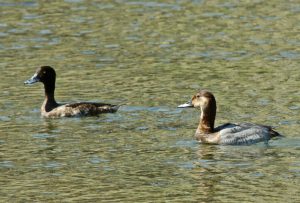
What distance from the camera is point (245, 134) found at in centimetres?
1992

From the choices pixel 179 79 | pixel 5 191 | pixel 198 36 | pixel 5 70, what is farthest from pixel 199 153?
pixel 198 36

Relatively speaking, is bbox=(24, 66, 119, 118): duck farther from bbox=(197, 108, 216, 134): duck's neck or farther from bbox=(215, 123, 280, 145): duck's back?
bbox=(215, 123, 280, 145): duck's back

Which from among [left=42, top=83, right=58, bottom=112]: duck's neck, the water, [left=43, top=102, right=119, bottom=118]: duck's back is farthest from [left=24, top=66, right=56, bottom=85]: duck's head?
[left=43, top=102, right=119, bottom=118]: duck's back

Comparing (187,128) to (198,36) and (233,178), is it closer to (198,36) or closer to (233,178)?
(233,178)

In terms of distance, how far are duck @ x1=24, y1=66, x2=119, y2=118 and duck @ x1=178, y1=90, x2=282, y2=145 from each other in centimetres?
244

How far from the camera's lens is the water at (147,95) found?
1706cm

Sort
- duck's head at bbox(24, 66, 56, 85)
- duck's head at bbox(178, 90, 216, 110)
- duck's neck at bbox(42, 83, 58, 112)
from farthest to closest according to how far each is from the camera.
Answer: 1. duck's head at bbox(24, 66, 56, 85)
2. duck's neck at bbox(42, 83, 58, 112)
3. duck's head at bbox(178, 90, 216, 110)

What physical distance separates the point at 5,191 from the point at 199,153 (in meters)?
3.97

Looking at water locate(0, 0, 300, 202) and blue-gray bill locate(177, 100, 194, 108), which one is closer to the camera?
water locate(0, 0, 300, 202)

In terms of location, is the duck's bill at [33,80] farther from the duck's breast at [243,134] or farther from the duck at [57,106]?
the duck's breast at [243,134]

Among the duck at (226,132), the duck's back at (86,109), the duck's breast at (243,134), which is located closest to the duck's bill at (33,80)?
the duck's back at (86,109)

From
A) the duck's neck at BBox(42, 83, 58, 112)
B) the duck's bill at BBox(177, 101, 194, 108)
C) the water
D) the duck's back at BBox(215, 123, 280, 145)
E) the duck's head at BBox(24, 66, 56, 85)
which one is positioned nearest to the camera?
the water

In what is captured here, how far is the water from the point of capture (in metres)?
17.1

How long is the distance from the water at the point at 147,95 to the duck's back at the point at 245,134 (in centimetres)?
18
